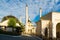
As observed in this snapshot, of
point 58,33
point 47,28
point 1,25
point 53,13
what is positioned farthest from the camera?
point 1,25

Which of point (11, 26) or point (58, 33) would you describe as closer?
point (58, 33)

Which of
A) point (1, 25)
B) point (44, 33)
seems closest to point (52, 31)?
point (44, 33)

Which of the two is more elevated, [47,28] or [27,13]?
[27,13]

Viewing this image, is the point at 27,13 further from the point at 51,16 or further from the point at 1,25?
the point at 51,16

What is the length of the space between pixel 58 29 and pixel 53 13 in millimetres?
4824

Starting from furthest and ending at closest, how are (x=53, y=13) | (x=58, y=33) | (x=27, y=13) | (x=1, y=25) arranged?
(x=1, y=25) < (x=27, y=13) < (x=58, y=33) < (x=53, y=13)

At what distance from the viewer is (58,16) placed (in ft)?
69.1

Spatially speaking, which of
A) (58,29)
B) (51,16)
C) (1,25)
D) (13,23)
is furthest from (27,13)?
(51,16)

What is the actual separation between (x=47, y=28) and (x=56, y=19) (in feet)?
7.93

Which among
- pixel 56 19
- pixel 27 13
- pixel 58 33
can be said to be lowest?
pixel 58 33

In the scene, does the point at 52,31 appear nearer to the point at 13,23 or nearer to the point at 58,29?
the point at 58,29

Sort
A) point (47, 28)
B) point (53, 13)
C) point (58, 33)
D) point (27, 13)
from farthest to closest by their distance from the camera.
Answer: point (27, 13) < point (58, 33) < point (47, 28) < point (53, 13)

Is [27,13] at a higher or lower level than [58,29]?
higher

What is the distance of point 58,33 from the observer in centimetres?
2473
